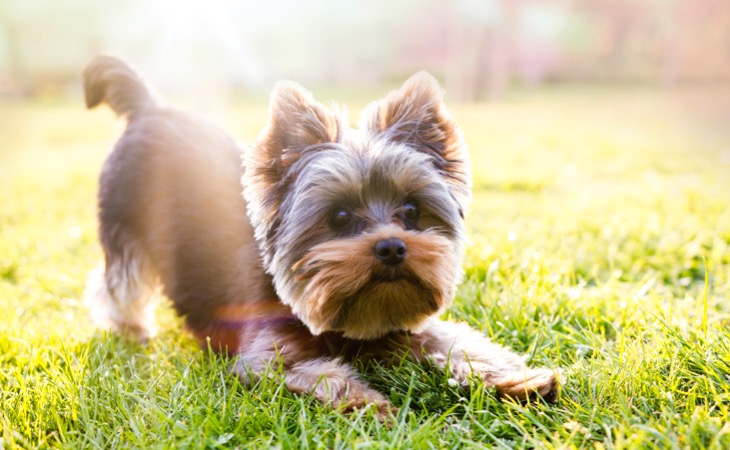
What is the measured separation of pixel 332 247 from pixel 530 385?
1062 mm

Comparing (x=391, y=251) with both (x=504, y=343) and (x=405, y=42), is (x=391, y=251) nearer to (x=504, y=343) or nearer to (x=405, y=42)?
(x=504, y=343)

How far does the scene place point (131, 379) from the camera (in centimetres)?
318

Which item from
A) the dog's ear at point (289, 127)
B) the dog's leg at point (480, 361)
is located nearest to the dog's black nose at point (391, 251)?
the dog's leg at point (480, 361)

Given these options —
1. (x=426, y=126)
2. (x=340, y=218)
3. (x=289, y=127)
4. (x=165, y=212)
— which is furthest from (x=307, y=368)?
(x=165, y=212)

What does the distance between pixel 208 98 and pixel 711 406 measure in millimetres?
20192

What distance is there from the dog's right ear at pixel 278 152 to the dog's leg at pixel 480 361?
0.97 meters

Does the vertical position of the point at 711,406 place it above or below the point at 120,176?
below

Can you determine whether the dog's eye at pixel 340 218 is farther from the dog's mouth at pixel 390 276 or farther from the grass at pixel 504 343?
the grass at pixel 504 343

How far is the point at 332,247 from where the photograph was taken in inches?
112

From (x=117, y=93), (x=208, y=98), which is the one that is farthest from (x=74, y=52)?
(x=117, y=93)

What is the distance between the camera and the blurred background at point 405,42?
97.3ft

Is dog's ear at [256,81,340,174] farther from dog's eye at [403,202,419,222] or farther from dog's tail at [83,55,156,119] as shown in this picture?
dog's tail at [83,55,156,119]

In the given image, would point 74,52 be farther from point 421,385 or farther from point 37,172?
point 421,385

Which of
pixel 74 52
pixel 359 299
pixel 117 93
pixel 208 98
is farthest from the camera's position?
pixel 74 52
